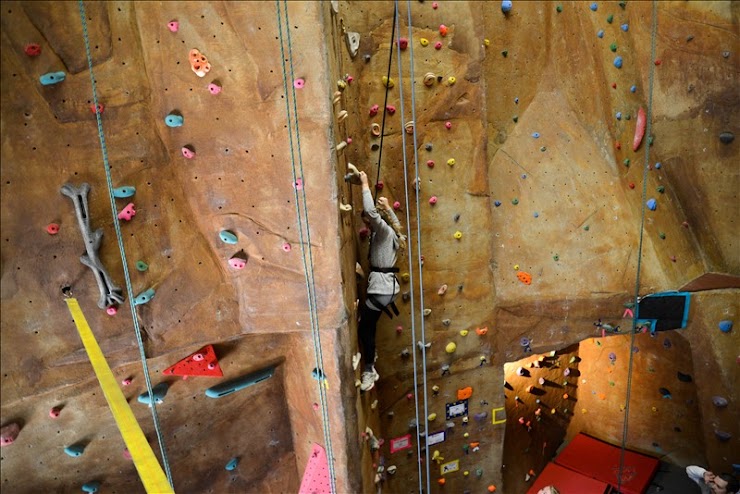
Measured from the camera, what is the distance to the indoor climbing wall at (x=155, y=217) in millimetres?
2695

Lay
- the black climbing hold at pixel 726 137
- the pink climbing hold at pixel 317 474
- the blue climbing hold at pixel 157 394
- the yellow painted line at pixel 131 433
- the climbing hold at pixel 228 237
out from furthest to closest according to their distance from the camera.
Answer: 1. the black climbing hold at pixel 726 137
2. the pink climbing hold at pixel 317 474
3. the blue climbing hold at pixel 157 394
4. the climbing hold at pixel 228 237
5. the yellow painted line at pixel 131 433

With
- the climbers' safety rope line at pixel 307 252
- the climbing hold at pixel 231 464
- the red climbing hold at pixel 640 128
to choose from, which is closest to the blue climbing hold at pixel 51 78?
the climbers' safety rope line at pixel 307 252

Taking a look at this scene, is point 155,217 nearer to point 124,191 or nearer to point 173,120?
point 124,191

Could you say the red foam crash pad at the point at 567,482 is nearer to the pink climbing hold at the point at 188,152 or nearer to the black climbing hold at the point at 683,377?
the black climbing hold at the point at 683,377

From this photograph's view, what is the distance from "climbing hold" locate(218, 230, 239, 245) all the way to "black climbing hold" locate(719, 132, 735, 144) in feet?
13.8

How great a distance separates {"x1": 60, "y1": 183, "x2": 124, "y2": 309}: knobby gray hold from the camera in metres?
2.78

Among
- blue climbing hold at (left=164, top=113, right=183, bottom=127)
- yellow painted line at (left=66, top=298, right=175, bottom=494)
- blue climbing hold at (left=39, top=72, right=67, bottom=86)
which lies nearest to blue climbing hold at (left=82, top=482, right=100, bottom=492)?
yellow painted line at (left=66, top=298, right=175, bottom=494)

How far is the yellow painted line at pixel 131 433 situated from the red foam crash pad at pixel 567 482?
4.60 m

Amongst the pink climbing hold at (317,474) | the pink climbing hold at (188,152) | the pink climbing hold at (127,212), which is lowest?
the pink climbing hold at (317,474)

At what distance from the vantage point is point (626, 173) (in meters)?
4.86

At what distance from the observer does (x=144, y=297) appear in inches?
119

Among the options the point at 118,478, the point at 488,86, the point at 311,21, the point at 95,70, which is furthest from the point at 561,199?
the point at 118,478

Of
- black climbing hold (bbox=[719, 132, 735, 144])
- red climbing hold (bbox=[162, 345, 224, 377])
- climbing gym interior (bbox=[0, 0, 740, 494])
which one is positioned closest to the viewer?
climbing gym interior (bbox=[0, 0, 740, 494])

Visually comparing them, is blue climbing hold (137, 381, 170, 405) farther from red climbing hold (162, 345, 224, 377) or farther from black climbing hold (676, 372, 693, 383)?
black climbing hold (676, 372, 693, 383)
